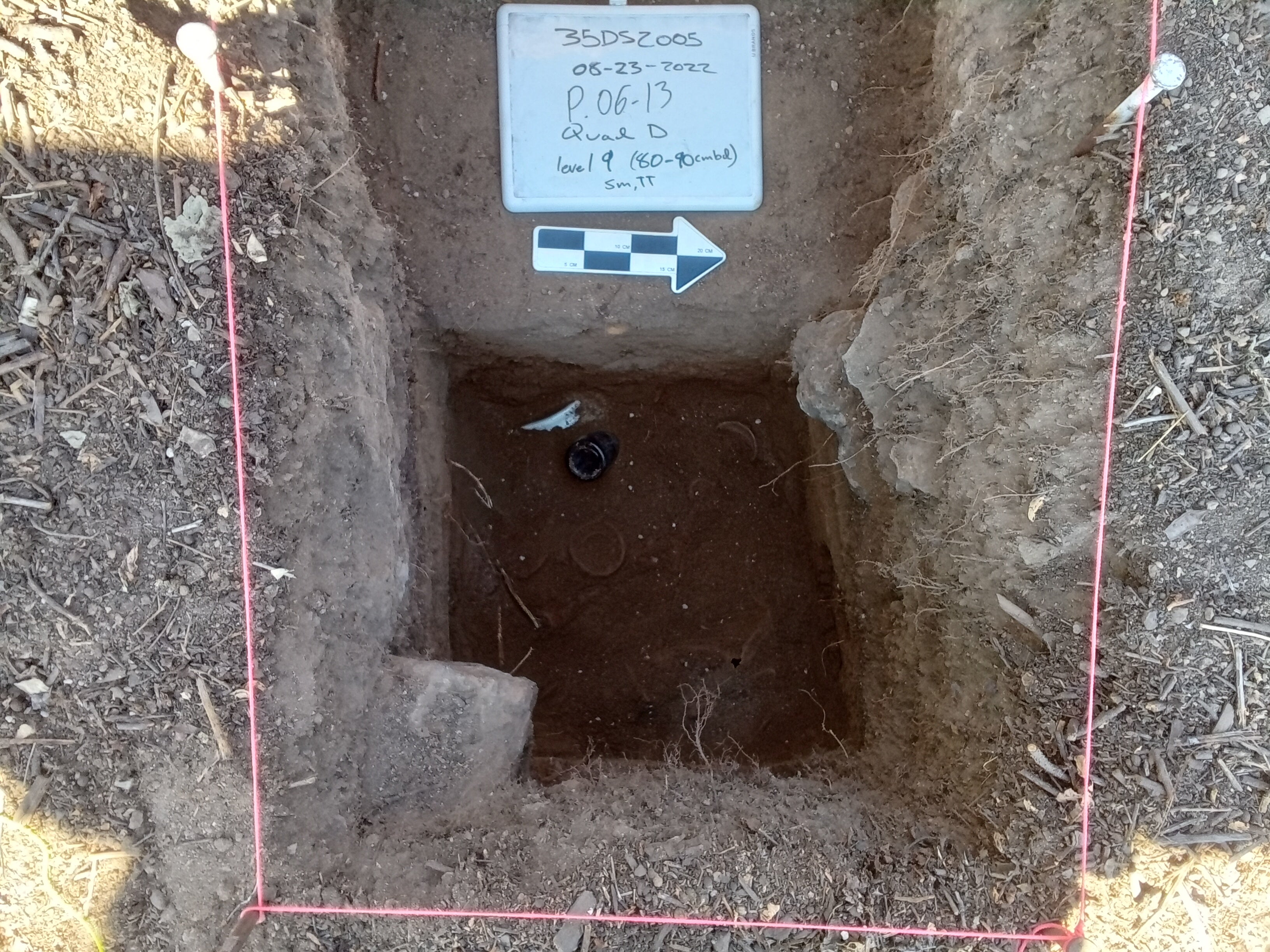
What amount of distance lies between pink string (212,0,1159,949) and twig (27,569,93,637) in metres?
A: 0.30

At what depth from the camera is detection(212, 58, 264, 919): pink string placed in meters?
1.52

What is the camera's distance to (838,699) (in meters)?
2.51

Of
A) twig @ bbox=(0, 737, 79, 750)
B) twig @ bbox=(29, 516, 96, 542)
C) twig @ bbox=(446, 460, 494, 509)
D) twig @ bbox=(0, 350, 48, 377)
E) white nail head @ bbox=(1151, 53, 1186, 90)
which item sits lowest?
twig @ bbox=(0, 737, 79, 750)

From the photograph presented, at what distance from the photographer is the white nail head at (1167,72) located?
130cm

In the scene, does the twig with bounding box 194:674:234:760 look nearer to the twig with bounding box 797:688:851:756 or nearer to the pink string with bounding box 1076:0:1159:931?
the twig with bounding box 797:688:851:756

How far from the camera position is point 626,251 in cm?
211

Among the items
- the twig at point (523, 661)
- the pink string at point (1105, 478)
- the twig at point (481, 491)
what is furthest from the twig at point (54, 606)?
the pink string at point (1105, 478)

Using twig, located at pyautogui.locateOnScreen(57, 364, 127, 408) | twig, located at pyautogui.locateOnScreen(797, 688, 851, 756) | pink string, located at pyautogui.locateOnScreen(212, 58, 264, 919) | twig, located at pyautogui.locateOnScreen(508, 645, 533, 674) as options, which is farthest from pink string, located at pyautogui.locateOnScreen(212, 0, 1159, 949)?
twig, located at pyautogui.locateOnScreen(508, 645, 533, 674)

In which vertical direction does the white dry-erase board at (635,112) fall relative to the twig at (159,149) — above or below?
above

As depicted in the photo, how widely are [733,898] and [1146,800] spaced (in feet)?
2.86

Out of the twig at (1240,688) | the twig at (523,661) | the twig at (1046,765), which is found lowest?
the twig at (523,661)

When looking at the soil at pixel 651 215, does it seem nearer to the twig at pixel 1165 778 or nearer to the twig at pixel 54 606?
the twig at pixel 54 606

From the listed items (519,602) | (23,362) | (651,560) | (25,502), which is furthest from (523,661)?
(23,362)

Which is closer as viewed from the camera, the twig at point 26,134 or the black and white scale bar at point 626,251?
the twig at point 26,134
